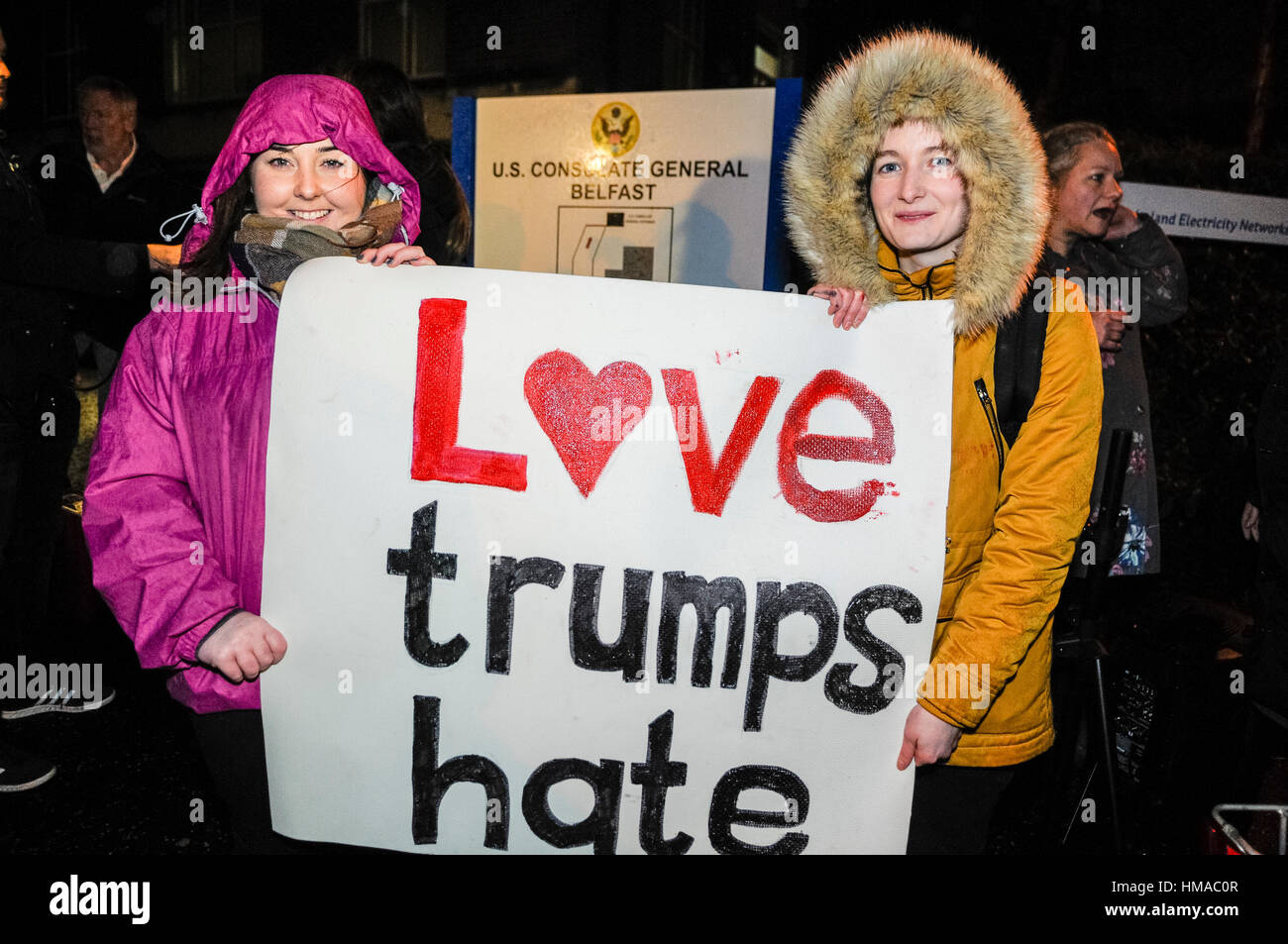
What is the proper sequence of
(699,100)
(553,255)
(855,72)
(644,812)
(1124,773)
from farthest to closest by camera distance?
1. (553,255)
2. (699,100)
3. (1124,773)
4. (855,72)
5. (644,812)

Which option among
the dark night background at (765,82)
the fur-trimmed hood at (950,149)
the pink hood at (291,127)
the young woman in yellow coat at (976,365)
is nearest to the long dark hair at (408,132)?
the dark night background at (765,82)

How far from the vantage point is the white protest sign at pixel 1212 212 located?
15.5ft

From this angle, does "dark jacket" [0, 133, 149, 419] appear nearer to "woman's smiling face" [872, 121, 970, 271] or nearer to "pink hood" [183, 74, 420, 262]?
"pink hood" [183, 74, 420, 262]

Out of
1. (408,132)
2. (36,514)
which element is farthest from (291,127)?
(36,514)

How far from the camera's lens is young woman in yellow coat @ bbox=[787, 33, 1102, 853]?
1641 millimetres

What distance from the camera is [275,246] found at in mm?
1766

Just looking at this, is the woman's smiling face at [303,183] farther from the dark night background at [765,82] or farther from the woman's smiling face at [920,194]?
the dark night background at [765,82]

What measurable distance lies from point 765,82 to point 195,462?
30.7ft

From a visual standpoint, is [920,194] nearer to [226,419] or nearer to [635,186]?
[226,419]

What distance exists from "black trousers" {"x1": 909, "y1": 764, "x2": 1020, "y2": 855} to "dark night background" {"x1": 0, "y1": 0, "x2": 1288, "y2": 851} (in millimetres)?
1271

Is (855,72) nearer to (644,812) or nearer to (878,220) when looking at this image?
(878,220)

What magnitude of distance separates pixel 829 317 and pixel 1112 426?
1.81 m

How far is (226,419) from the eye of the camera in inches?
68.1

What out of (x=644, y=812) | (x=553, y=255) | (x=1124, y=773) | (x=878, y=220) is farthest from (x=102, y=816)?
(x=1124, y=773)
